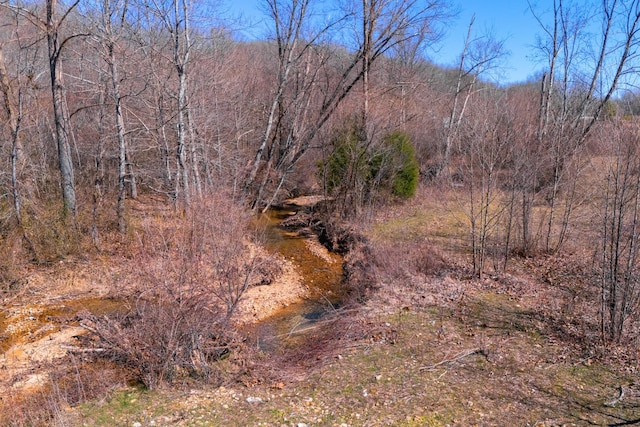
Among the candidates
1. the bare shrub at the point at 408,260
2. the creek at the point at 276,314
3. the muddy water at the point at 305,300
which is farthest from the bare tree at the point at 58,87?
the bare shrub at the point at 408,260

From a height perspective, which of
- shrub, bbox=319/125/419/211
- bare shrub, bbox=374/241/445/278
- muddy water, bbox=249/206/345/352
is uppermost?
shrub, bbox=319/125/419/211

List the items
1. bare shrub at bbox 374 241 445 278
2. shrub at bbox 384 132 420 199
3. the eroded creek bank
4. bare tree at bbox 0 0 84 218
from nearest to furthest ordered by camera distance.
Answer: the eroded creek bank, bare shrub at bbox 374 241 445 278, bare tree at bbox 0 0 84 218, shrub at bbox 384 132 420 199

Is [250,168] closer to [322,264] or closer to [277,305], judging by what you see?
[322,264]

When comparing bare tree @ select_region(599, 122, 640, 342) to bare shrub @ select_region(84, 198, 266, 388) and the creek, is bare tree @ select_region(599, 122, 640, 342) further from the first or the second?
bare shrub @ select_region(84, 198, 266, 388)

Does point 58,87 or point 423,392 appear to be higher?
point 58,87

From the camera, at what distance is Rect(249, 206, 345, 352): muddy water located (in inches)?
341

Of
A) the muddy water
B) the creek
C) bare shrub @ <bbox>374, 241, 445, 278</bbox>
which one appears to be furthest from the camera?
bare shrub @ <bbox>374, 241, 445, 278</bbox>

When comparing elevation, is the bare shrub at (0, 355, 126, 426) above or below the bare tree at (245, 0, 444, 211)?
below

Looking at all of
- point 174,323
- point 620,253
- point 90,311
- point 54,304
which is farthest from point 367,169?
point 174,323

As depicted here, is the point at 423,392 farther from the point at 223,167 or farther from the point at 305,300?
the point at 223,167

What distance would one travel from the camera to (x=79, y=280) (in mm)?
10648

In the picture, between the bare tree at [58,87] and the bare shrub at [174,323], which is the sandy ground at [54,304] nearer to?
the bare shrub at [174,323]

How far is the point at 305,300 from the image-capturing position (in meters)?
10.8

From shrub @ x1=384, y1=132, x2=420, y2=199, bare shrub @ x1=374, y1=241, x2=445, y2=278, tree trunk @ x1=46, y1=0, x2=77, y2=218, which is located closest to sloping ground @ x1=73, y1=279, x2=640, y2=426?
bare shrub @ x1=374, y1=241, x2=445, y2=278
